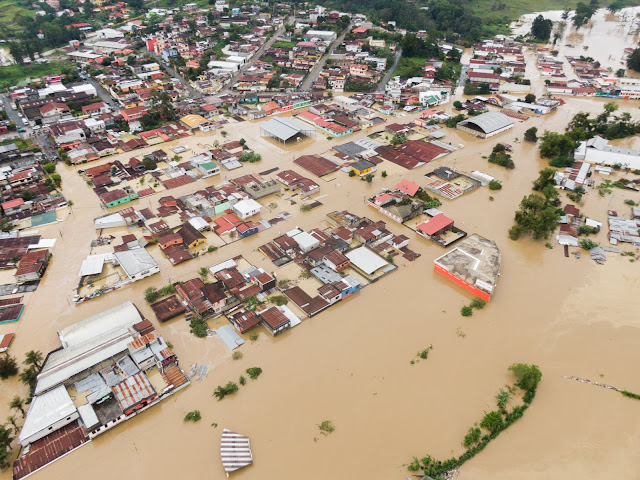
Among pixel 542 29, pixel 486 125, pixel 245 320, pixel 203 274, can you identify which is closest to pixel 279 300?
pixel 245 320

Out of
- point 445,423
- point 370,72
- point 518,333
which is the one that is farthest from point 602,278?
point 370,72

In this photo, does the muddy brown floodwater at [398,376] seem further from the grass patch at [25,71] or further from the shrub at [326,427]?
the grass patch at [25,71]

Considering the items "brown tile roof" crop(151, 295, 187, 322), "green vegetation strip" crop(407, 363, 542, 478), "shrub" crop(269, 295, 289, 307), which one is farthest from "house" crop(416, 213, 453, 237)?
"brown tile roof" crop(151, 295, 187, 322)

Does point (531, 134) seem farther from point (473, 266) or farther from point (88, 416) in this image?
point (88, 416)

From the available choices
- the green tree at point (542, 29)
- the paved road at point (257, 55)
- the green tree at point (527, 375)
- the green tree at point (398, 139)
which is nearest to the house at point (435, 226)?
the green tree at point (527, 375)

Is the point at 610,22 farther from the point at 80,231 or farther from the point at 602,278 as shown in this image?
the point at 80,231

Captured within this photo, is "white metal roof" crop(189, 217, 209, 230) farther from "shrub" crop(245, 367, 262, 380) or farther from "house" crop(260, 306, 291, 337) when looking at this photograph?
"shrub" crop(245, 367, 262, 380)

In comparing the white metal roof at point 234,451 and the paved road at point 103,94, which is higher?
the paved road at point 103,94
